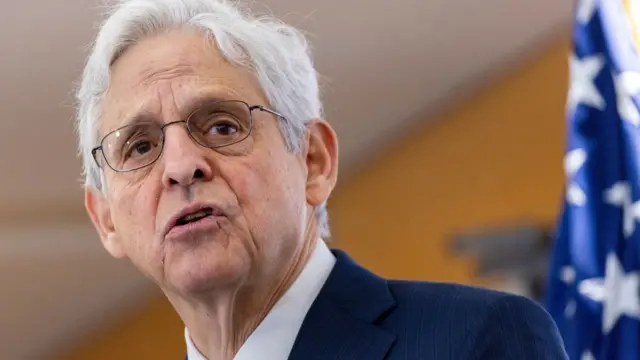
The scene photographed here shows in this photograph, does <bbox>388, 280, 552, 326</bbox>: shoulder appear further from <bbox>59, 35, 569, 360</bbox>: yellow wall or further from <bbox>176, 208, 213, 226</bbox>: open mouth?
<bbox>59, 35, 569, 360</bbox>: yellow wall

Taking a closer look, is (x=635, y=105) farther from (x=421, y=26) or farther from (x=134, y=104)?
(x=421, y=26)

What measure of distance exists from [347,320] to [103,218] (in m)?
0.47

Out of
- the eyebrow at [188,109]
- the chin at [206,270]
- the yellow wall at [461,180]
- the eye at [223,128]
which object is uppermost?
the eyebrow at [188,109]

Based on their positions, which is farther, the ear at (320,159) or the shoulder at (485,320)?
the ear at (320,159)

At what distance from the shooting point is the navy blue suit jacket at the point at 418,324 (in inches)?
54.6

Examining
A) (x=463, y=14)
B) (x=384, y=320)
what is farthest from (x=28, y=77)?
(x=384, y=320)

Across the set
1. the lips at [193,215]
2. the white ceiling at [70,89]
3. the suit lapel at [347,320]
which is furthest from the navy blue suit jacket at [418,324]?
the white ceiling at [70,89]

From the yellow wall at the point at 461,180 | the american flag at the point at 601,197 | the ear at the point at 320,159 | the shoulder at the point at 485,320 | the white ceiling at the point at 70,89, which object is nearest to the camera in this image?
the shoulder at the point at 485,320

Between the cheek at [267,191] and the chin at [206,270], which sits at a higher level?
the cheek at [267,191]

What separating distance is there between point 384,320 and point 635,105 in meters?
0.92

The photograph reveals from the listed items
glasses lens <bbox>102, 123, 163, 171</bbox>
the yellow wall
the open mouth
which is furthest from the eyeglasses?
the yellow wall

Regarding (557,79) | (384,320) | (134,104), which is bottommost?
(557,79)

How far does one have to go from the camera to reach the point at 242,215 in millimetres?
1479

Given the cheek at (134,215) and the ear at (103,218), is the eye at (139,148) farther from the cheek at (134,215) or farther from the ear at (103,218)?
the ear at (103,218)
